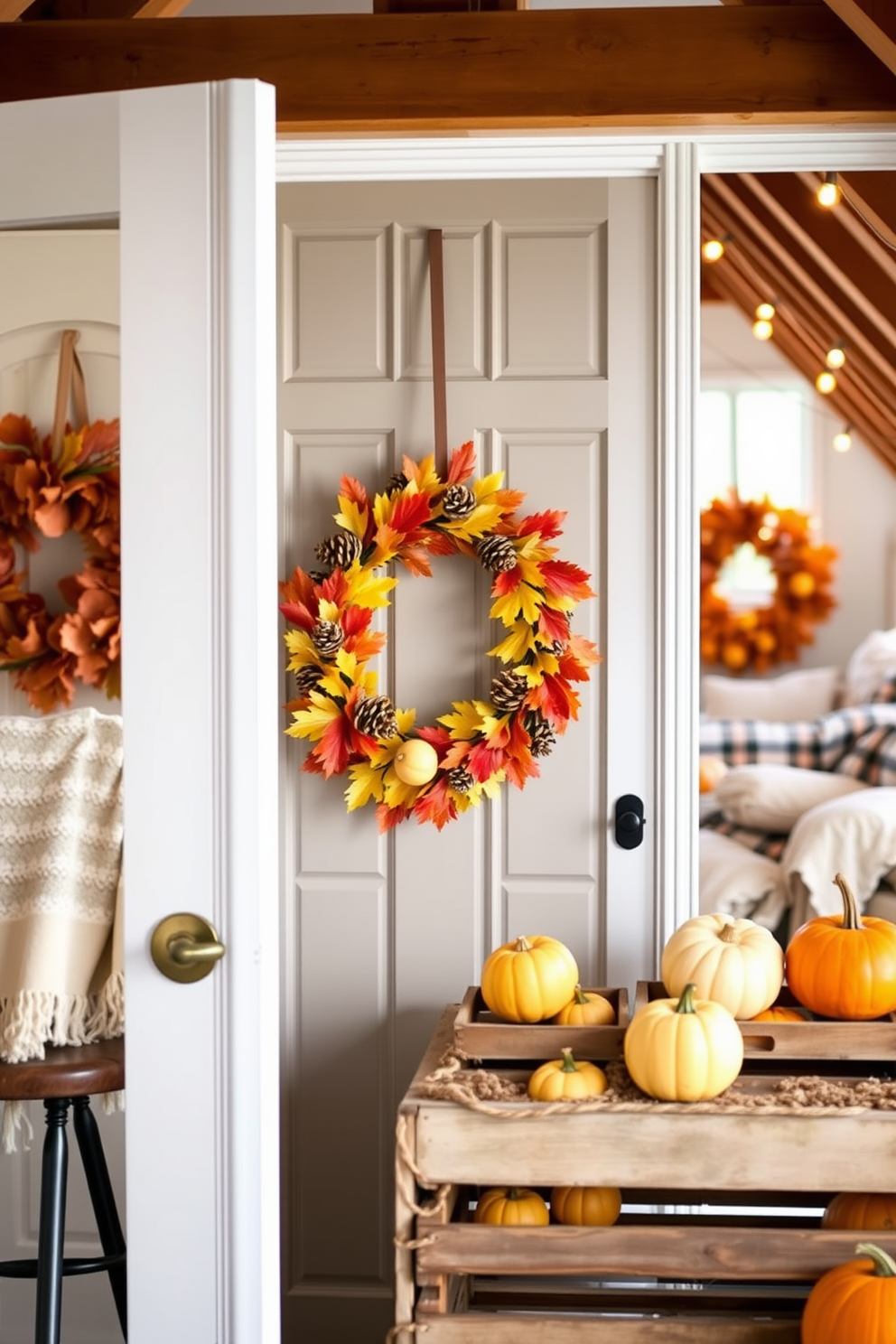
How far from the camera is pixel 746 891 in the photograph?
11.9 feet

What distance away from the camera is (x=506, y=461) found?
2.62 m

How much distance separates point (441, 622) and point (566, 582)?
31cm

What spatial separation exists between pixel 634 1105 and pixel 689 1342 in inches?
14.1

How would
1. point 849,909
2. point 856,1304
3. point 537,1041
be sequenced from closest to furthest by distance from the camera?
point 856,1304 < point 537,1041 < point 849,909

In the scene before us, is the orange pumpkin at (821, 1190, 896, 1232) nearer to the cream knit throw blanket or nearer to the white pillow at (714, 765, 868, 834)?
the cream knit throw blanket

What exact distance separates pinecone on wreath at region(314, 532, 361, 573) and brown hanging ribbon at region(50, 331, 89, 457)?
101cm

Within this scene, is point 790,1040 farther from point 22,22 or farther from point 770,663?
point 770,663

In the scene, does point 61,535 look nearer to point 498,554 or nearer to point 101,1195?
point 101,1195

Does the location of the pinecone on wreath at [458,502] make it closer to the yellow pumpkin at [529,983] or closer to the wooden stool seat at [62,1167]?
the yellow pumpkin at [529,983]

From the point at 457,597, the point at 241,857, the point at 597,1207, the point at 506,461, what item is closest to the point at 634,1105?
the point at 597,1207

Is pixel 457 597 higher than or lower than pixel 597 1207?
higher

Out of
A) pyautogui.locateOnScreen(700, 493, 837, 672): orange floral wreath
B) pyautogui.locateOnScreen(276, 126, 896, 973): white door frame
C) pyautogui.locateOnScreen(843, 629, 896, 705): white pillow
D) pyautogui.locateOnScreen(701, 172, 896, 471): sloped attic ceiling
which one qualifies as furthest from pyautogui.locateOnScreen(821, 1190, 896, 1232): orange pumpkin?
pyautogui.locateOnScreen(700, 493, 837, 672): orange floral wreath

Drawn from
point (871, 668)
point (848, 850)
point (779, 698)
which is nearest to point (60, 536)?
point (848, 850)

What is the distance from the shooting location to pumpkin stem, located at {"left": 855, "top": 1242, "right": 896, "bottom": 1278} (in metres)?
1.77
